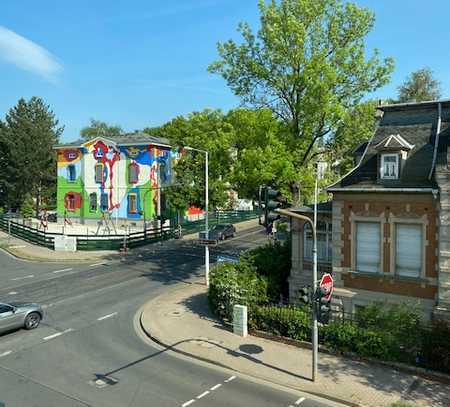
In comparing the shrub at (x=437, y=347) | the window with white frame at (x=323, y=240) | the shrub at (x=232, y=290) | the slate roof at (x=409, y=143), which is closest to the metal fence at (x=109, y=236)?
the shrub at (x=232, y=290)

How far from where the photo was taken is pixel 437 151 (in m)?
18.7

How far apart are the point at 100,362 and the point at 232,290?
21.9 ft

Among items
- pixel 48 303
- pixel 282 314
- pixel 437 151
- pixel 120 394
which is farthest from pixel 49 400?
pixel 437 151

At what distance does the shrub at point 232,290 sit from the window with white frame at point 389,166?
768 centimetres

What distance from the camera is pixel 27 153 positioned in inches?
2584

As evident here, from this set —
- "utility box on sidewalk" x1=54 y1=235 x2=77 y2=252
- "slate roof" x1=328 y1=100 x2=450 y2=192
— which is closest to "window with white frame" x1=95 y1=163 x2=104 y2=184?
"utility box on sidewalk" x1=54 y1=235 x2=77 y2=252

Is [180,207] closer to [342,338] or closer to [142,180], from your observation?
[142,180]

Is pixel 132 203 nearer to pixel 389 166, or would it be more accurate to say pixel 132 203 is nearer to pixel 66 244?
pixel 66 244

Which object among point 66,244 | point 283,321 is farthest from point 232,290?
point 66,244

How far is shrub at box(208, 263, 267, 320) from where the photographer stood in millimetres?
20203

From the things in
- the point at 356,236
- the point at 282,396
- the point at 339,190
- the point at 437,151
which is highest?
the point at 437,151

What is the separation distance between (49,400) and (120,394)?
2.02m

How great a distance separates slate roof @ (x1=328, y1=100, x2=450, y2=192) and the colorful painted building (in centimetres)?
3241

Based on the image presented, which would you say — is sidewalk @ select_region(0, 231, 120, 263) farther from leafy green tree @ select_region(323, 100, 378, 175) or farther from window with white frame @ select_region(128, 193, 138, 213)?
leafy green tree @ select_region(323, 100, 378, 175)
